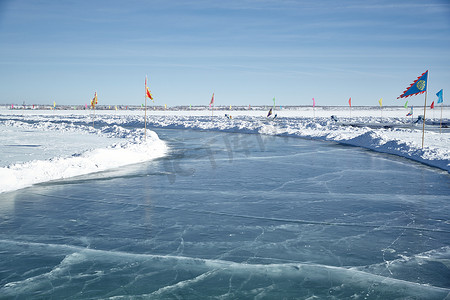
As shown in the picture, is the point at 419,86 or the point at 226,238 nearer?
the point at 226,238

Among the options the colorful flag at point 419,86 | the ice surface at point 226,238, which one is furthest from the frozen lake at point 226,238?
the colorful flag at point 419,86

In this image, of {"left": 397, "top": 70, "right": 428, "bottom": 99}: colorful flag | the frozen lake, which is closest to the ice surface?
the frozen lake

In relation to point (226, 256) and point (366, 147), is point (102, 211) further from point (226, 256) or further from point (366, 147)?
point (366, 147)

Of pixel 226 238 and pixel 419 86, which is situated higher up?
pixel 419 86

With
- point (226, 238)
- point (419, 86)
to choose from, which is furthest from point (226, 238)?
point (419, 86)

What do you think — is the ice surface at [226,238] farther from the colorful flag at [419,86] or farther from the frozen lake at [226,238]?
the colorful flag at [419,86]

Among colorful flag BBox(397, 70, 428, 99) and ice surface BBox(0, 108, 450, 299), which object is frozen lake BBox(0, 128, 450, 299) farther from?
colorful flag BBox(397, 70, 428, 99)

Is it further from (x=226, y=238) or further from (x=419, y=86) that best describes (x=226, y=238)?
(x=419, y=86)

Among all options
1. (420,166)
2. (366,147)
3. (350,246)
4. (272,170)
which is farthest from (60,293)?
(366,147)

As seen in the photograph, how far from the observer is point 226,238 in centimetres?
586

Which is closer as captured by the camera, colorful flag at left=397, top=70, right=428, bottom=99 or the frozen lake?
the frozen lake

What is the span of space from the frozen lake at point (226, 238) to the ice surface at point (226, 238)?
23 mm

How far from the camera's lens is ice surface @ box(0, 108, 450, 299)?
438 cm

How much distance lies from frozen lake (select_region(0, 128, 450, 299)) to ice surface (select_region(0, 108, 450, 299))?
23 millimetres
